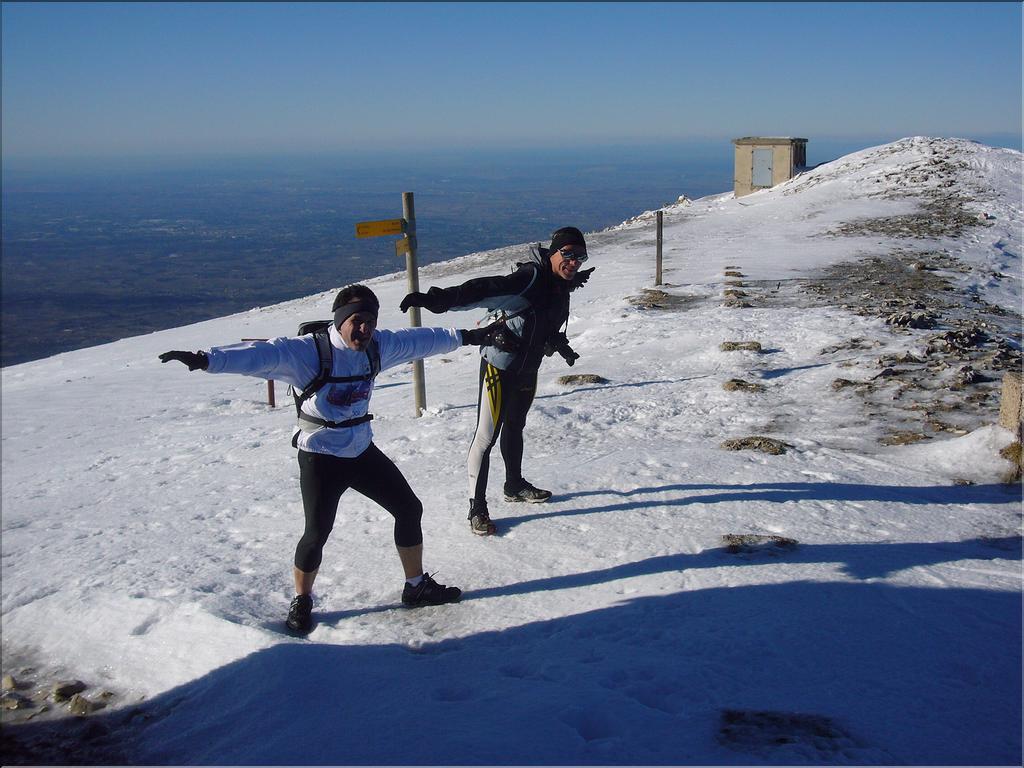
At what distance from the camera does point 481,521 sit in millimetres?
5688

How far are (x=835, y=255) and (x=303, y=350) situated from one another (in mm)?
15769

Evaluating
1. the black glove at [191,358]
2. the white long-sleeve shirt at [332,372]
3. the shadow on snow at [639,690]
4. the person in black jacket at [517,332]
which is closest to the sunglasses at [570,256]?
the person in black jacket at [517,332]

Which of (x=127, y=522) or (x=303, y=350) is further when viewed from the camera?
(x=127, y=522)

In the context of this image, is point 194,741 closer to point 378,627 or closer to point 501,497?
point 378,627

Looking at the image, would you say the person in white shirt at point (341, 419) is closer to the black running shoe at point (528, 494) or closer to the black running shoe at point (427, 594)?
the black running shoe at point (427, 594)

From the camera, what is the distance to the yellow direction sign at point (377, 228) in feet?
26.6

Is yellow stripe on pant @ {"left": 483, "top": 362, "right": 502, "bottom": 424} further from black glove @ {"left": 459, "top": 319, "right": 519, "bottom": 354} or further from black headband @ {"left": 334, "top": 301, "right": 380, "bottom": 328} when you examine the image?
black headband @ {"left": 334, "top": 301, "right": 380, "bottom": 328}

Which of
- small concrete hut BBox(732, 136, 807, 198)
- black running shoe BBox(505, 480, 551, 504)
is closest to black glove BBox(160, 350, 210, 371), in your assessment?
black running shoe BBox(505, 480, 551, 504)

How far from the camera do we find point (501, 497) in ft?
21.0

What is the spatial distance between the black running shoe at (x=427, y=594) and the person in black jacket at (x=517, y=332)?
3.08 ft

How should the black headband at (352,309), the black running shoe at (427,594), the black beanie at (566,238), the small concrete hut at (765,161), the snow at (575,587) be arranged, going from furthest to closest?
the small concrete hut at (765,161) → the black beanie at (566,238) → the black running shoe at (427,594) → the black headband at (352,309) → the snow at (575,587)

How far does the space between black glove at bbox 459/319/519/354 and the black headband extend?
849 millimetres

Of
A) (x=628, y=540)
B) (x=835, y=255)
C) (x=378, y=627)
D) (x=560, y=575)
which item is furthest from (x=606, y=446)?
(x=835, y=255)

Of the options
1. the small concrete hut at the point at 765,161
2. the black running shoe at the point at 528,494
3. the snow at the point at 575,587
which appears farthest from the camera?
the small concrete hut at the point at 765,161
